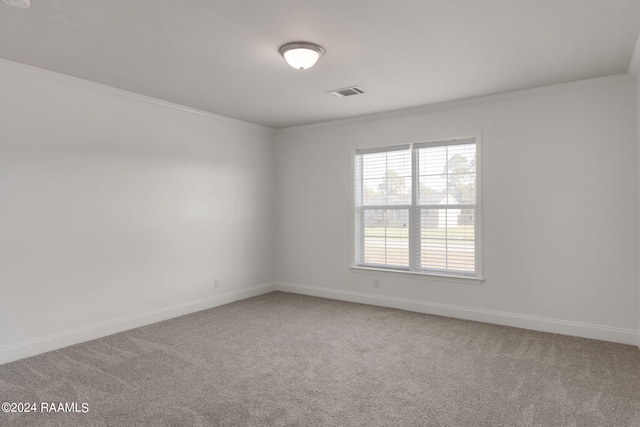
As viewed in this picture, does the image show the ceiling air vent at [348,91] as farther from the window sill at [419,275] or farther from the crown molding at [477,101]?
the window sill at [419,275]

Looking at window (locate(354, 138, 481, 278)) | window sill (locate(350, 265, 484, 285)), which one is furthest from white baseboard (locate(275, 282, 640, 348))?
window (locate(354, 138, 481, 278))

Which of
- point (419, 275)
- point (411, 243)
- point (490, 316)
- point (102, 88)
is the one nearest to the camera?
point (102, 88)

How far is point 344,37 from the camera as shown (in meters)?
2.84

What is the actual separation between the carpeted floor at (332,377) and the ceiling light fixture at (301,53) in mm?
2379

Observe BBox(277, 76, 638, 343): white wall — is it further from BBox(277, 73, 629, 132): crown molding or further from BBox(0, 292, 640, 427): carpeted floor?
BBox(0, 292, 640, 427): carpeted floor

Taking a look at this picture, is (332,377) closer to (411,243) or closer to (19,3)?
(411,243)

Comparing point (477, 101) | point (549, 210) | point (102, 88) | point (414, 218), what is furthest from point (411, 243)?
point (102, 88)

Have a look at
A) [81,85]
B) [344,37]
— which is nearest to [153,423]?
[344,37]

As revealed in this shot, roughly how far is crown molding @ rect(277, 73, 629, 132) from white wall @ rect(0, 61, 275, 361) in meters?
1.62

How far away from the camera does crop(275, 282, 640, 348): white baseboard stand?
370cm

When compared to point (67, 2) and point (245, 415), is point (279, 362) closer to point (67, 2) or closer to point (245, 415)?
point (245, 415)

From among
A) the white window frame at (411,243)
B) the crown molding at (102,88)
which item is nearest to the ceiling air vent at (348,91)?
the white window frame at (411,243)

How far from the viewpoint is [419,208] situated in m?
4.86

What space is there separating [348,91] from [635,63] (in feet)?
8.05
